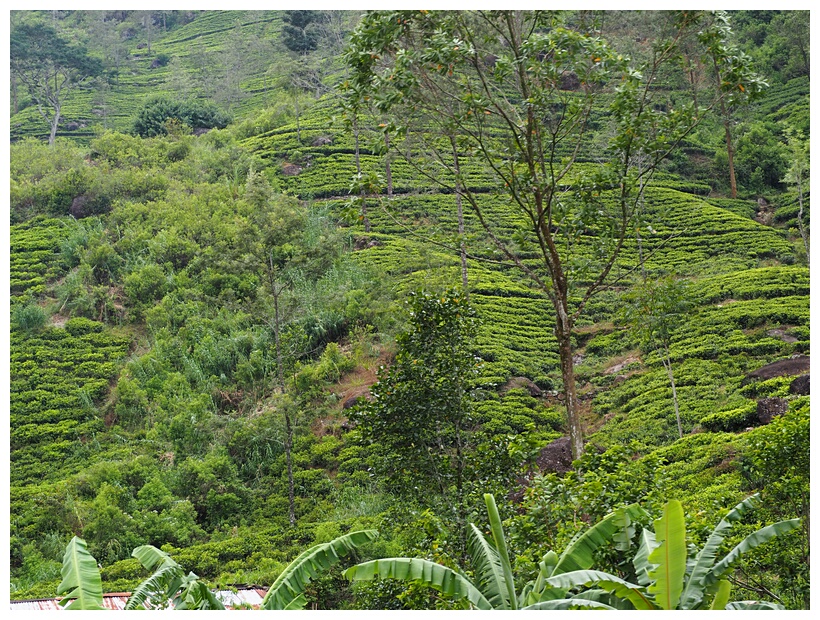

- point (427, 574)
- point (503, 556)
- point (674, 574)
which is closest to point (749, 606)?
point (674, 574)

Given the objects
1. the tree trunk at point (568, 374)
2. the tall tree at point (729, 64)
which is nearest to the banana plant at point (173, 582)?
the tree trunk at point (568, 374)

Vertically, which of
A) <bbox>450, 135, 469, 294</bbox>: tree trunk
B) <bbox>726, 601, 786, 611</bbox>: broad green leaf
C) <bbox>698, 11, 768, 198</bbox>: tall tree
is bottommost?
<bbox>726, 601, 786, 611</bbox>: broad green leaf

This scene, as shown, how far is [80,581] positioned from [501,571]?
2206 mm

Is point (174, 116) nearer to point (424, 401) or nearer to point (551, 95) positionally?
point (551, 95)

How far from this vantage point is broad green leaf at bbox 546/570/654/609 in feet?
10.9

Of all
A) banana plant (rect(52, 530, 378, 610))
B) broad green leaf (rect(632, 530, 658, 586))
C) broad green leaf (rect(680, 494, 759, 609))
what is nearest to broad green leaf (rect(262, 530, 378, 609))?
banana plant (rect(52, 530, 378, 610))

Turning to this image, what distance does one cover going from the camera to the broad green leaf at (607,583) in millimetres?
3312

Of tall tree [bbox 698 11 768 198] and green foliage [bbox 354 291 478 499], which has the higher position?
tall tree [bbox 698 11 768 198]

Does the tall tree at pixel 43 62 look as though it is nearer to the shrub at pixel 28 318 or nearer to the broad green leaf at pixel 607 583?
the shrub at pixel 28 318

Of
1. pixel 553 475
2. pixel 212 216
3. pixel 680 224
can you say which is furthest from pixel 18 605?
pixel 680 224

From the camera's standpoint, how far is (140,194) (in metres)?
21.9

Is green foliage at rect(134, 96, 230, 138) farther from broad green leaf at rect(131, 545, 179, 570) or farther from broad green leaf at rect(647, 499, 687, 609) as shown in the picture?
broad green leaf at rect(647, 499, 687, 609)

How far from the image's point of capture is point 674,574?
3.33 metres

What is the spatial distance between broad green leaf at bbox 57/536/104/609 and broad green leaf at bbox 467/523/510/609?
199 cm
